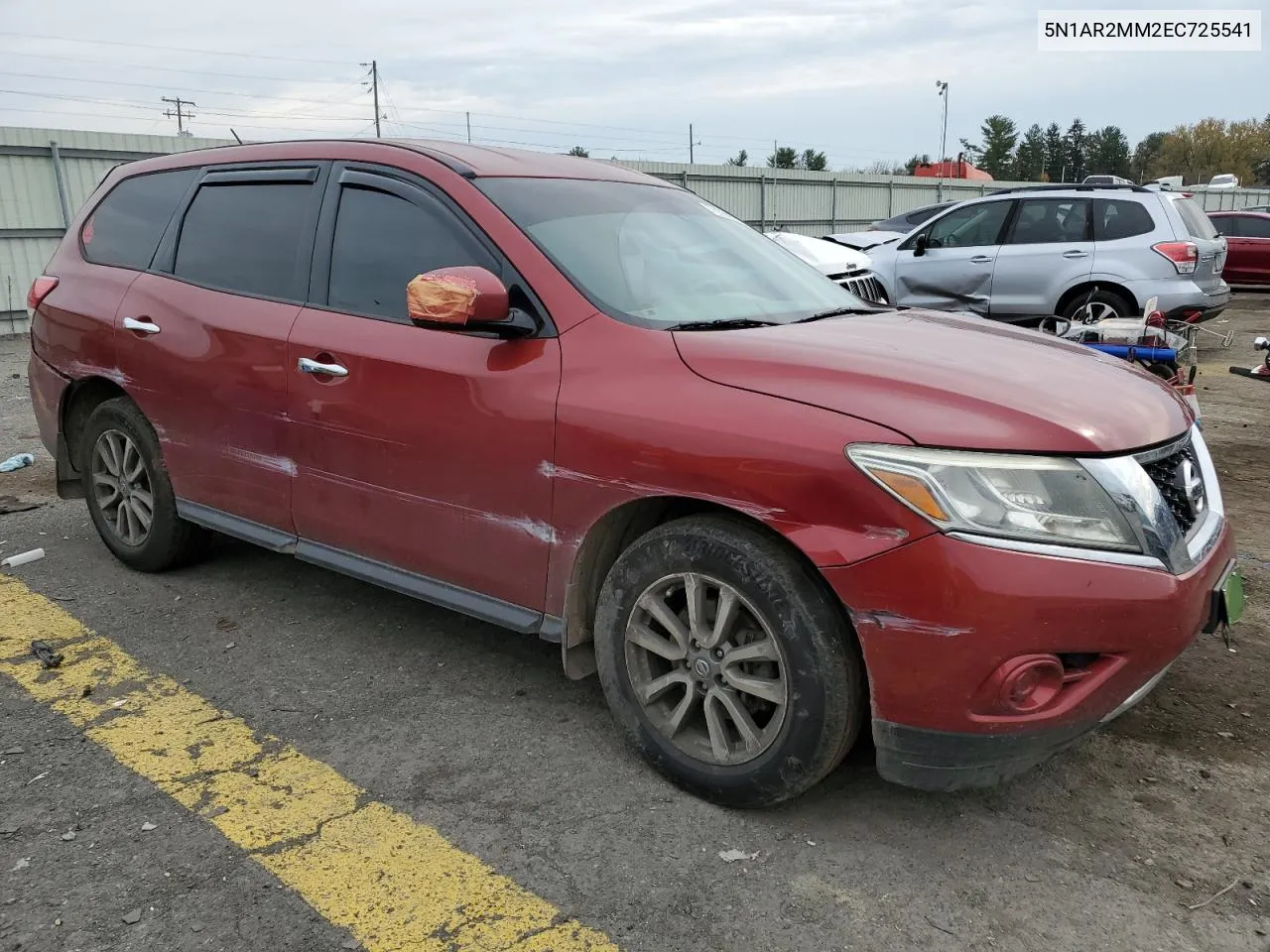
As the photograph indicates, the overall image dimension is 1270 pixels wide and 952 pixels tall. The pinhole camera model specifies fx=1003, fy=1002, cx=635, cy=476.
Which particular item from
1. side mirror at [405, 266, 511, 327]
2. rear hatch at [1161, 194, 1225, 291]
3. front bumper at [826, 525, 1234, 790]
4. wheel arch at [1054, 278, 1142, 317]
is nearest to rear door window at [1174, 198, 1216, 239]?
rear hatch at [1161, 194, 1225, 291]

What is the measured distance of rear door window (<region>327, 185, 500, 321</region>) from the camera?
3.23m

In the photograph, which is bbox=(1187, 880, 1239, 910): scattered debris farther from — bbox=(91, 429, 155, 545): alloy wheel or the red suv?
bbox=(91, 429, 155, 545): alloy wheel

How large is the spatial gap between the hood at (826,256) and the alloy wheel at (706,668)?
195 inches

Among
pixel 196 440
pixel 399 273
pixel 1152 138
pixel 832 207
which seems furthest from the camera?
pixel 1152 138

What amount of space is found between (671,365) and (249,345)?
1789mm

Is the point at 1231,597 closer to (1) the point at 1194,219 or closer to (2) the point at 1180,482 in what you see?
(2) the point at 1180,482

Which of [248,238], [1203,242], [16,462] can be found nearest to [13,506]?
[16,462]

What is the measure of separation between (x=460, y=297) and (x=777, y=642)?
130cm

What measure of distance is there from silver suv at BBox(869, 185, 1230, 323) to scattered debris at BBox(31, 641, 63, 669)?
7842 millimetres

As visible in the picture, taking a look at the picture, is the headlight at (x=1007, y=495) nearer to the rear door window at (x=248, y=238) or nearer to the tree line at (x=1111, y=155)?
the rear door window at (x=248, y=238)

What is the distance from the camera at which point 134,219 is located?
4.44 meters

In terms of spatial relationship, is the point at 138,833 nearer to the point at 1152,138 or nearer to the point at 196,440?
the point at 196,440

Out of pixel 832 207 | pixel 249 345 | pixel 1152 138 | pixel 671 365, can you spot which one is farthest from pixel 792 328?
pixel 1152 138

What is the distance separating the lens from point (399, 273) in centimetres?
335
